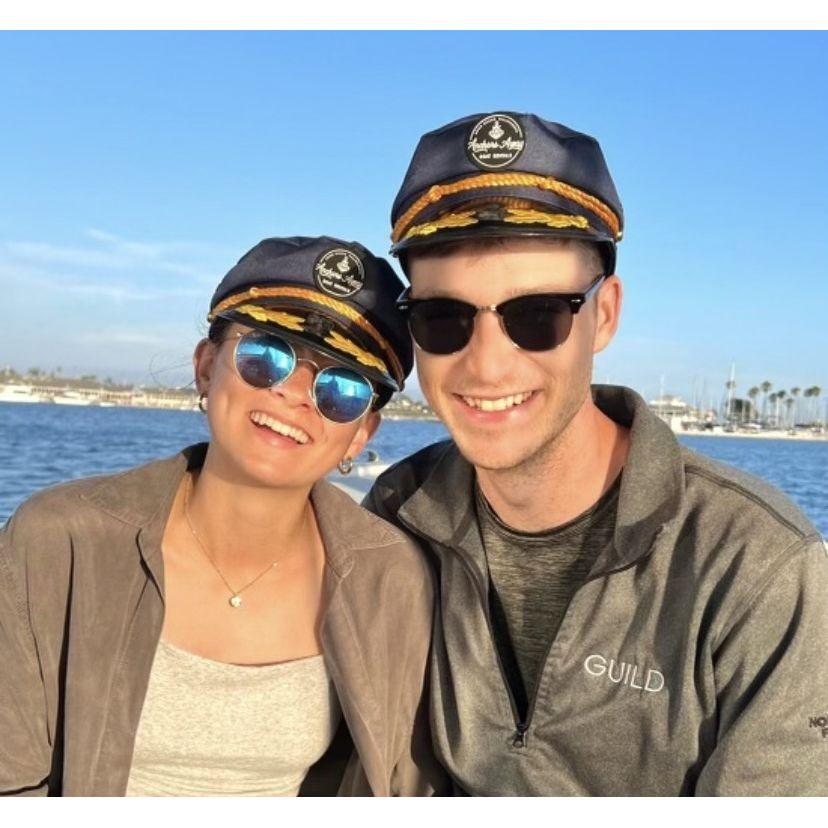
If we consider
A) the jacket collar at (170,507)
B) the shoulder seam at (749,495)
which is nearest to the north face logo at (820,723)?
the shoulder seam at (749,495)

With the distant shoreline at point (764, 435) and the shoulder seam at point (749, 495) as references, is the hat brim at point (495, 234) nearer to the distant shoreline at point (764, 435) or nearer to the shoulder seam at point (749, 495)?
the shoulder seam at point (749, 495)

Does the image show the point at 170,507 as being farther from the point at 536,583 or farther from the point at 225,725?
the point at 536,583

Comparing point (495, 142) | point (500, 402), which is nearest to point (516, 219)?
point (495, 142)

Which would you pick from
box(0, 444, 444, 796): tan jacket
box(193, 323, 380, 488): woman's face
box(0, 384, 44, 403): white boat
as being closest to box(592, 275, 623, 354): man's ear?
box(193, 323, 380, 488): woman's face
